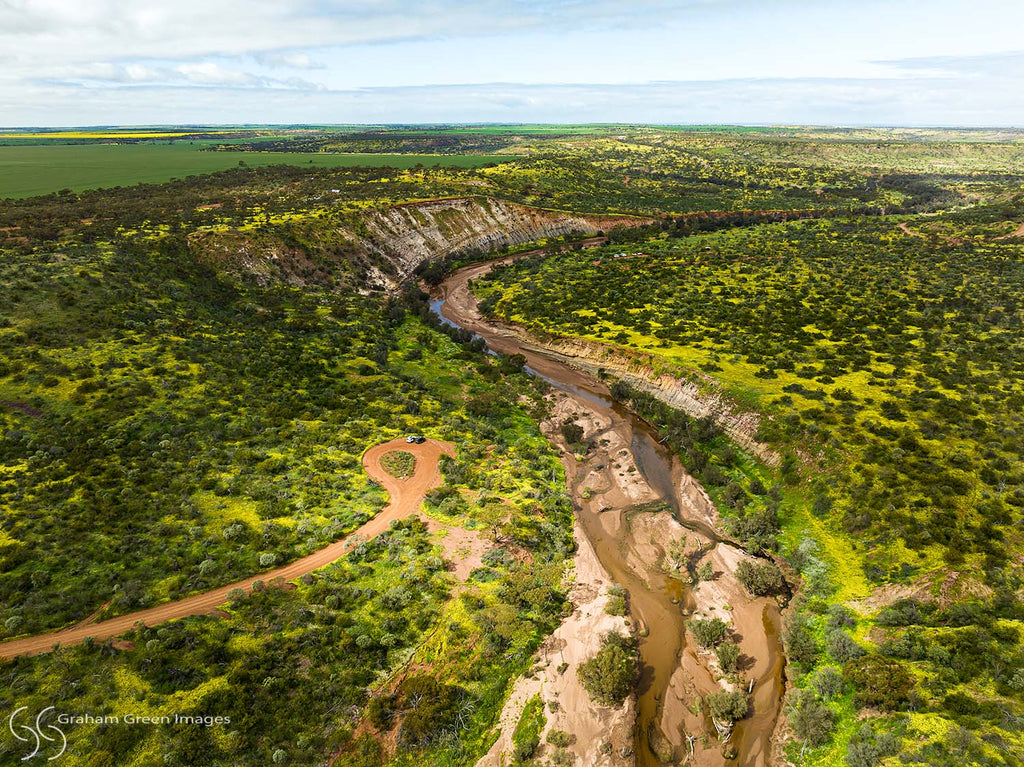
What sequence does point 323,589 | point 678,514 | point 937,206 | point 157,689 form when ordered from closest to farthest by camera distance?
point 157,689, point 323,589, point 678,514, point 937,206

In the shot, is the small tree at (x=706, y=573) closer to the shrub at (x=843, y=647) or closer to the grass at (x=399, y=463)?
the shrub at (x=843, y=647)

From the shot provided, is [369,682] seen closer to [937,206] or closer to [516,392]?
[516,392]

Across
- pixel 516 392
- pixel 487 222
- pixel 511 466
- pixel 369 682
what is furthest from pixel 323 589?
pixel 487 222

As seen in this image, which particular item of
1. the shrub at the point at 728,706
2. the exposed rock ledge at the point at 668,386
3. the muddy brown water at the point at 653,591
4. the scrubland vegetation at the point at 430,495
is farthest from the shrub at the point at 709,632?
the exposed rock ledge at the point at 668,386

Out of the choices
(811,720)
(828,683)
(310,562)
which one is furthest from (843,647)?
(310,562)

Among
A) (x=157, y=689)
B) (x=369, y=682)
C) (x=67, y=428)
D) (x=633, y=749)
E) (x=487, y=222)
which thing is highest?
(x=487, y=222)

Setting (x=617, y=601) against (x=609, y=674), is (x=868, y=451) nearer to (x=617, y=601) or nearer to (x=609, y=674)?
(x=617, y=601)
